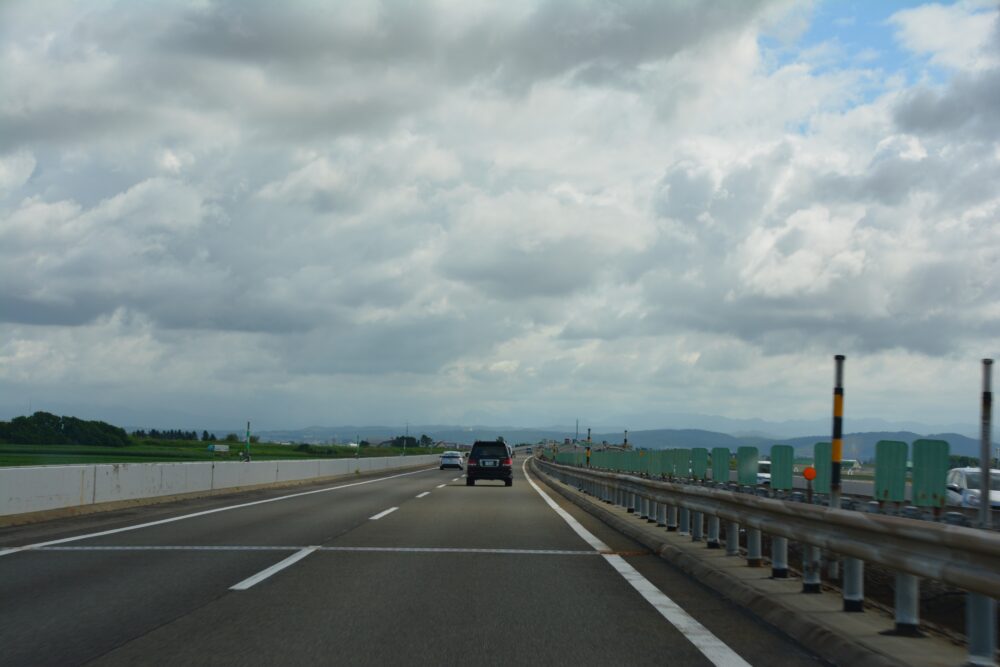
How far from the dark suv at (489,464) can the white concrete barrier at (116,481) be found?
6.81 metres

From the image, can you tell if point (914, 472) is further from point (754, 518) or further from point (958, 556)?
point (958, 556)

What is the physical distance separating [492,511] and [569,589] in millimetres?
11126

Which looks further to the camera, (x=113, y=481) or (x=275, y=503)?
(x=275, y=503)

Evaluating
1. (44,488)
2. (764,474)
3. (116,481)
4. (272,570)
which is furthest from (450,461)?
(272,570)

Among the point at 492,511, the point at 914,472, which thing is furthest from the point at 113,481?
the point at 914,472

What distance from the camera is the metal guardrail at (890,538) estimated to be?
4.87m

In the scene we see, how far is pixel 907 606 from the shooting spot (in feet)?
20.6

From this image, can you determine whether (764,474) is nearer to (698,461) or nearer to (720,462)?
(698,461)

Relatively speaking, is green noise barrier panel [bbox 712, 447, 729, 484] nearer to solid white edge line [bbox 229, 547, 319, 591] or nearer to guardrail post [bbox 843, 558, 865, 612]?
solid white edge line [bbox 229, 547, 319, 591]

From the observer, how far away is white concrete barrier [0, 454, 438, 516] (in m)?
15.8

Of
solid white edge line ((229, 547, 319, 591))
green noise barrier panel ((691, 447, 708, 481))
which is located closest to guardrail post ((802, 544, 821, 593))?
solid white edge line ((229, 547, 319, 591))

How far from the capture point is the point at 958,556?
16.8ft

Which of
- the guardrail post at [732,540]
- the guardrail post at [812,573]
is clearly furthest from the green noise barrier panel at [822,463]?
the guardrail post at [812,573]

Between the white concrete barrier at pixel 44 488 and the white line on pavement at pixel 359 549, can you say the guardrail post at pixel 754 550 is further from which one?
the white concrete barrier at pixel 44 488
